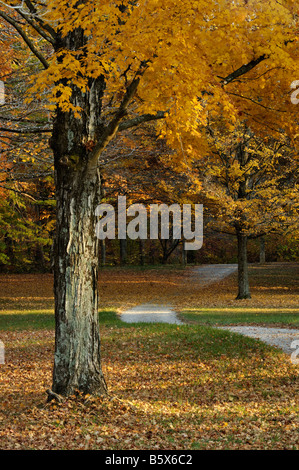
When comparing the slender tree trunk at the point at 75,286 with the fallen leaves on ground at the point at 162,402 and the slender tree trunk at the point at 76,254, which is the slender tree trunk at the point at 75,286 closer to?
the slender tree trunk at the point at 76,254

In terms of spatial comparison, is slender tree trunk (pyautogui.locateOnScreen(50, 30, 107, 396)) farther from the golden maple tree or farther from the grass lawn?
the grass lawn

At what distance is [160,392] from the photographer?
7730 millimetres

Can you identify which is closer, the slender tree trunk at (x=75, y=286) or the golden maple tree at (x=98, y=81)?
the golden maple tree at (x=98, y=81)

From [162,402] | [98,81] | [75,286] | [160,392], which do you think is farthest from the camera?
[160,392]

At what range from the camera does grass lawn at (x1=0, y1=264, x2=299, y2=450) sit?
18.6ft

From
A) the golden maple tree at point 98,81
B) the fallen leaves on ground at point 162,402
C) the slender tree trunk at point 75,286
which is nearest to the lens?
the fallen leaves on ground at point 162,402

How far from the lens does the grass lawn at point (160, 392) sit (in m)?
5.66

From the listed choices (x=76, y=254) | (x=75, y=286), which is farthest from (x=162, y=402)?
(x=76, y=254)

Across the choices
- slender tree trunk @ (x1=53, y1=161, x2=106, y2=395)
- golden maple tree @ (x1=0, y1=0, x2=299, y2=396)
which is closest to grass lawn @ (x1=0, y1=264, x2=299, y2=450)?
slender tree trunk @ (x1=53, y1=161, x2=106, y2=395)

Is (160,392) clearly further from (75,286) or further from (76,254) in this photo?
(76,254)

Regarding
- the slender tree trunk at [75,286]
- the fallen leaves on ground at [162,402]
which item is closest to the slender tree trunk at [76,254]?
the slender tree trunk at [75,286]

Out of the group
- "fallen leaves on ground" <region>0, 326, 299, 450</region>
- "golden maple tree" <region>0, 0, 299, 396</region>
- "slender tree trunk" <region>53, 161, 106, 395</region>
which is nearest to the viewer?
"fallen leaves on ground" <region>0, 326, 299, 450</region>
